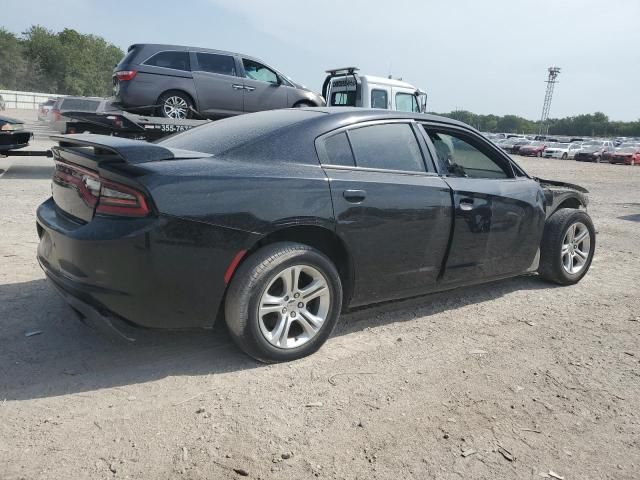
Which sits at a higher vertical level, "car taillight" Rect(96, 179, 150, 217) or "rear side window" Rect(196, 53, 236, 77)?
"rear side window" Rect(196, 53, 236, 77)

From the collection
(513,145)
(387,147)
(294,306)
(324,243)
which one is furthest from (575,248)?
(513,145)

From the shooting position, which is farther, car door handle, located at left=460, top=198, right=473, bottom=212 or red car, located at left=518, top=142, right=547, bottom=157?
red car, located at left=518, top=142, right=547, bottom=157

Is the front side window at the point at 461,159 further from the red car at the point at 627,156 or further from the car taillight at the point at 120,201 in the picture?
the red car at the point at 627,156

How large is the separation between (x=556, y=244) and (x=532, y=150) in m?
42.1

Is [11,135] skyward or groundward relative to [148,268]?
skyward

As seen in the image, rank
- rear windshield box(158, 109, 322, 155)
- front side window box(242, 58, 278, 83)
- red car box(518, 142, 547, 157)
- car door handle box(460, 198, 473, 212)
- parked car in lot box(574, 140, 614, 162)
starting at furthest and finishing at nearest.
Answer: red car box(518, 142, 547, 157) < parked car in lot box(574, 140, 614, 162) < front side window box(242, 58, 278, 83) < car door handle box(460, 198, 473, 212) < rear windshield box(158, 109, 322, 155)

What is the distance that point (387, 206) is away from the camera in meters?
3.58

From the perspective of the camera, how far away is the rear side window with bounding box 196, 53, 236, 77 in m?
10.0

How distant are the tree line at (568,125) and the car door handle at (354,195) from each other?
105 meters

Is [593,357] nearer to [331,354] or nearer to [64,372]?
[331,354]

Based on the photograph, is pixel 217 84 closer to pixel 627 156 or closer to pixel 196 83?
pixel 196 83

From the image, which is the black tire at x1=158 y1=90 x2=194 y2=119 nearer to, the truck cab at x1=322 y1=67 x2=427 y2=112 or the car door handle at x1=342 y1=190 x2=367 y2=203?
the truck cab at x1=322 y1=67 x2=427 y2=112

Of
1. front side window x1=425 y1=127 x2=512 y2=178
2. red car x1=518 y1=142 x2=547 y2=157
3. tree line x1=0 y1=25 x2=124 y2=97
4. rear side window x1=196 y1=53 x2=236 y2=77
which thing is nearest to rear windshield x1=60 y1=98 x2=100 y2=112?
rear side window x1=196 y1=53 x2=236 y2=77

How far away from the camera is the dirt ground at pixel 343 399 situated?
238 cm
